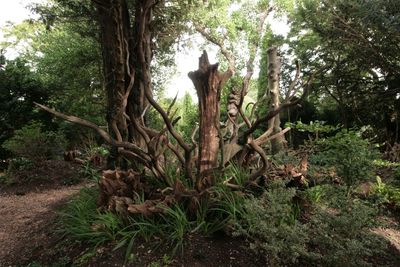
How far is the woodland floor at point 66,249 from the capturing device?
2885 millimetres

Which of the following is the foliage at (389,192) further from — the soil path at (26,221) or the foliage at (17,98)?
the foliage at (17,98)

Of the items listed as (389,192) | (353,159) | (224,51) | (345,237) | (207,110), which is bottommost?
(345,237)

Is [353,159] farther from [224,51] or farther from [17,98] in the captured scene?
[224,51]

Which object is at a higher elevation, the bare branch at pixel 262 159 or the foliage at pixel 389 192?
the bare branch at pixel 262 159

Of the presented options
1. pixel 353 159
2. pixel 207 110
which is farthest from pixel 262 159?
pixel 353 159

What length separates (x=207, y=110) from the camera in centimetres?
354

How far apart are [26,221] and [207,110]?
337 cm

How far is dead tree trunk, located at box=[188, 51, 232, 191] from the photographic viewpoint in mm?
3477

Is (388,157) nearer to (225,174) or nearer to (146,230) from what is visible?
(225,174)

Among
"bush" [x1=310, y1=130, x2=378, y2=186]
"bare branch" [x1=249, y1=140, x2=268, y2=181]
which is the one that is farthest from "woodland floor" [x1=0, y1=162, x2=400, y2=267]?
"bush" [x1=310, y1=130, x2=378, y2=186]

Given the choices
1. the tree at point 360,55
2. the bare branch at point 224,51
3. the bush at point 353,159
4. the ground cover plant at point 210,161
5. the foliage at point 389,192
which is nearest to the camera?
the ground cover plant at point 210,161

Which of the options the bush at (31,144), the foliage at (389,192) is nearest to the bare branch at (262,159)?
the foliage at (389,192)

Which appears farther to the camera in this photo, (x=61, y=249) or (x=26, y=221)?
(x=26, y=221)

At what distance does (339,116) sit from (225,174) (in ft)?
33.6
